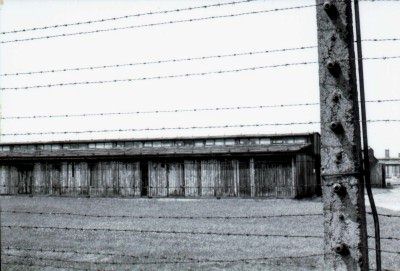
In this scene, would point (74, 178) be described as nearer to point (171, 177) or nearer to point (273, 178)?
point (171, 177)

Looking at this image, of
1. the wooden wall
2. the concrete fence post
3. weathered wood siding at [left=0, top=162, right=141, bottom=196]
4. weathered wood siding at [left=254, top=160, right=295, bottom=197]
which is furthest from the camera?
weathered wood siding at [left=0, top=162, right=141, bottom=196]

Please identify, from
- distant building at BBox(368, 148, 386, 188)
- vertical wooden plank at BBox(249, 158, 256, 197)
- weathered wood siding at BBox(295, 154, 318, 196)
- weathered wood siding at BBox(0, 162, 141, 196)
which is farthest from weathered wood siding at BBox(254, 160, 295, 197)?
distant building at BBox(368, 148, 386, 188)

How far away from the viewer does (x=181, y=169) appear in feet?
83.3

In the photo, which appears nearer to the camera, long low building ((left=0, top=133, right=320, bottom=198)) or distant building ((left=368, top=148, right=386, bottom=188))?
long low building ((left=0, top=133, right=320, bottom=198))

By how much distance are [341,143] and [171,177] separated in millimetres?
22980

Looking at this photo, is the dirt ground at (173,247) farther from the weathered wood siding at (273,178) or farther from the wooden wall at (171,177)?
Result: the wooden wall at (171,177)

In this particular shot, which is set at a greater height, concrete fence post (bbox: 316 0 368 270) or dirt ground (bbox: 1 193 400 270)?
Result: concrete fence post (bbox: 316 0 368 270)

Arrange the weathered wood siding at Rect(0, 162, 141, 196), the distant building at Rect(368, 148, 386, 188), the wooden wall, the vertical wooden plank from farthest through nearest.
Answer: the distant building at Rect(368, 148, 386, 188), the weathered wood siding at Rect(0, 162, 141, 196), the vertical wooden plank, the wooden wall

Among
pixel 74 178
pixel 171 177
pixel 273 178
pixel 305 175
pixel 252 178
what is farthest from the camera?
pixel 74 178

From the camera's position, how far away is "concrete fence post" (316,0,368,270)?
2.89 m

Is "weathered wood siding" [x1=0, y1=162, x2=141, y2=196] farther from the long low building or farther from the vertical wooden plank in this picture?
the vertical wooden plank

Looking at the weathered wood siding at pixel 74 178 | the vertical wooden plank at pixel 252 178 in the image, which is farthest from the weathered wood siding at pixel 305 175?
the weathered wood siding at pixel 74 178

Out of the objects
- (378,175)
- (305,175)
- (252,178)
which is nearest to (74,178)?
(252,178)

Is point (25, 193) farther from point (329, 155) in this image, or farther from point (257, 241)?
point (329, 155)
